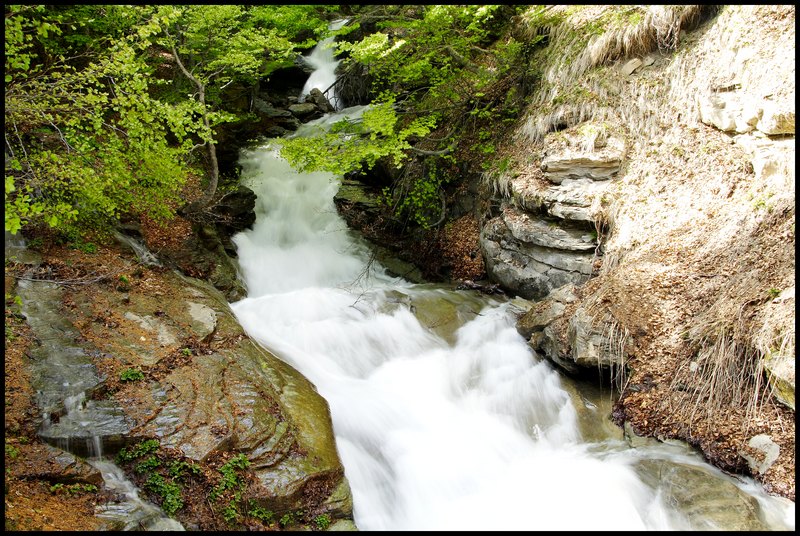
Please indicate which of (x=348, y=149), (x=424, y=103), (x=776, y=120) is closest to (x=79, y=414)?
(x=348, y=149)

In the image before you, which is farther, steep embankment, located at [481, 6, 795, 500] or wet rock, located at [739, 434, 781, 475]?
steep embankment, located at [481, 6, 795, 500]

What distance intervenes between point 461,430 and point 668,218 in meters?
4.43

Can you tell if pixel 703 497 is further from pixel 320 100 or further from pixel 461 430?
pixel 320 100

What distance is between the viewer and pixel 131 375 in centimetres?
491

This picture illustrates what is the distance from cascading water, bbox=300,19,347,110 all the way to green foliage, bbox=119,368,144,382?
1300 centimetres

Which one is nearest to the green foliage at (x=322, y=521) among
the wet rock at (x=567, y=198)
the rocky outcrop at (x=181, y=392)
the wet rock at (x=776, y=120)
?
the rocky outcrop at (x=181, y=392)

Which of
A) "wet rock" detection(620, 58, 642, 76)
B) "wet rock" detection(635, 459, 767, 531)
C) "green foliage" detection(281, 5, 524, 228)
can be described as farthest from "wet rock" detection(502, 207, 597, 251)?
"wet rock" detection(635, 459, 767, 531)

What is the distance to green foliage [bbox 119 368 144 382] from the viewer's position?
486 centimetres

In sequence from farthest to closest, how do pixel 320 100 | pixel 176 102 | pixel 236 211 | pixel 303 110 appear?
pixel 320 100
pixel 303 110
pixel 236 211
pixel 176 102

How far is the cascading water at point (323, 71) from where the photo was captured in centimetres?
1647

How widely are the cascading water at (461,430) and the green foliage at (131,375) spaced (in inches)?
79.2

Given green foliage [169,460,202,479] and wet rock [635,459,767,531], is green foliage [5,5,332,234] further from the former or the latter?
wet rock [635,459,767,531]

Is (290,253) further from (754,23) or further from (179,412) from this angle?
(754,23)

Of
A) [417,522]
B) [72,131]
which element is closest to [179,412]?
[417,522]
